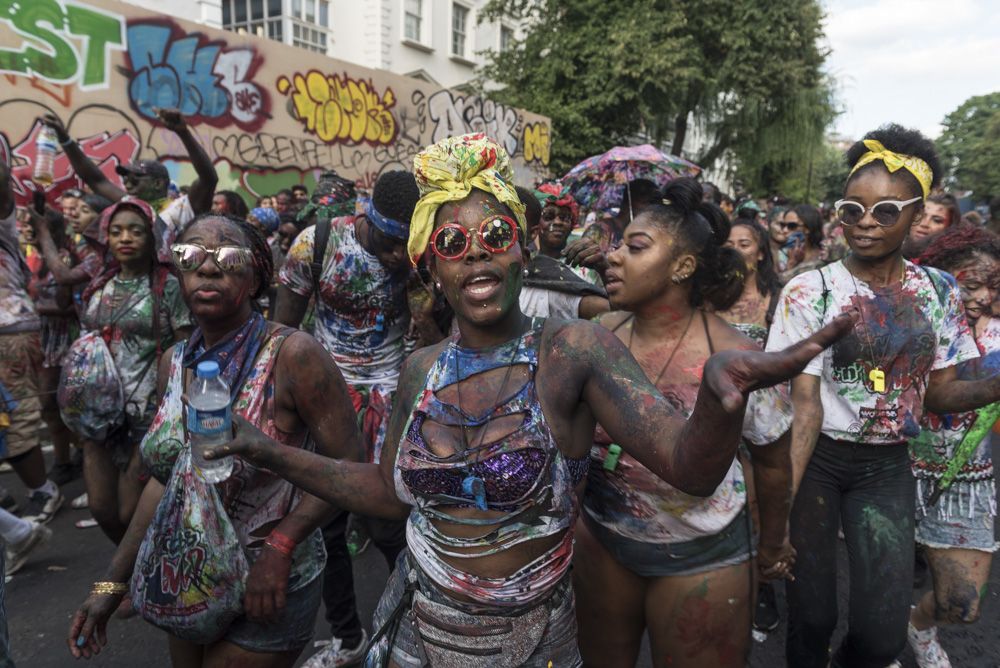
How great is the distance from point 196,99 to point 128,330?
8.47 m

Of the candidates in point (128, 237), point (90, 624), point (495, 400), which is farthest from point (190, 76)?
point (495, 400)

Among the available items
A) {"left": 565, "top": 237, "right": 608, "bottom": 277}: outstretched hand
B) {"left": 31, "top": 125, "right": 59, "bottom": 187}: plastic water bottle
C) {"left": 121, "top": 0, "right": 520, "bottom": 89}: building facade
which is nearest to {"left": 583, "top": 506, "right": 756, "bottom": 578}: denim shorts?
{"left": 565, "top": 237, "right": 608, "bottom": 277}: outstretched hand

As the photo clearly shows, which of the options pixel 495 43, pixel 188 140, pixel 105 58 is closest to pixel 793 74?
pixel 495 43

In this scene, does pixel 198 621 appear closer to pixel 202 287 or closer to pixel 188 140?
pixel 202 287

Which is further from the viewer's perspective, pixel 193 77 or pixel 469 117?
pixel 469 117

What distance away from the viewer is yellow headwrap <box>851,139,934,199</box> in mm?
2736

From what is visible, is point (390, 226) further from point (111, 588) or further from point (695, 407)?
point (695, 407)

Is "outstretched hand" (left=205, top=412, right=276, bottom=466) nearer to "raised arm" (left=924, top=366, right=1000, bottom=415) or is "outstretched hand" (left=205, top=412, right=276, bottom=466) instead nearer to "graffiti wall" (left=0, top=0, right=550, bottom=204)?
"raised arm" (left=924, top=366, right=1000, bottom=415)

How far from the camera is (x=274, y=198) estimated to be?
1075 centimetres

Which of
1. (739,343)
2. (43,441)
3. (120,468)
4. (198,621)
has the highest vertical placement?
(739,343)

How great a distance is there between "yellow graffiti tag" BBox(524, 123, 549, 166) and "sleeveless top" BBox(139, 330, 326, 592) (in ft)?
56.6

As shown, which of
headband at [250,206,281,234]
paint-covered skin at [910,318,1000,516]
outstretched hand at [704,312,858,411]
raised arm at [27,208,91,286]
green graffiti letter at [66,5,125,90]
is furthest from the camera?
green graffiti letter at [66,5,125,90]

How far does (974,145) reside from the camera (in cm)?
3762

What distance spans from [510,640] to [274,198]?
33.7 ft
